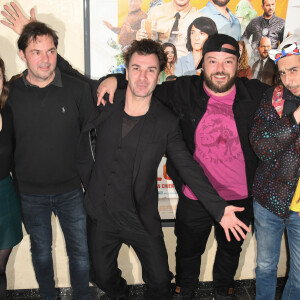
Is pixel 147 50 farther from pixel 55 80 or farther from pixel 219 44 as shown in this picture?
pixel 55 80

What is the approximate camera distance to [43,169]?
2.42m

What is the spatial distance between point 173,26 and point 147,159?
112 centimetres

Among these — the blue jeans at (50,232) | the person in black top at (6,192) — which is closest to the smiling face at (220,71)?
the blue jeans at (50,232)

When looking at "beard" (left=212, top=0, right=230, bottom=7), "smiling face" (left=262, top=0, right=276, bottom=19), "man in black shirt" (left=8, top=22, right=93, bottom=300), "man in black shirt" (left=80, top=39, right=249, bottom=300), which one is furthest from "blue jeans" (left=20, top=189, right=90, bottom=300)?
"smiling face" (left=262, top=0, right=276, bottom=19)

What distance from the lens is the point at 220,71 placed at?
2.40 meters

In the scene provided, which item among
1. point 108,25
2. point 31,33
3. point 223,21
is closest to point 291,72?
point 223,21

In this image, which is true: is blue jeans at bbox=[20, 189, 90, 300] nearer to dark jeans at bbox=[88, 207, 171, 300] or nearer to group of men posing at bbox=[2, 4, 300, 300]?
group of men posing at bbox=[2, 4, 300, 300]

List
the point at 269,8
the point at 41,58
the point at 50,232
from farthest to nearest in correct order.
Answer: the point at 269,8 < the point at 50,232 < the point at 41,58

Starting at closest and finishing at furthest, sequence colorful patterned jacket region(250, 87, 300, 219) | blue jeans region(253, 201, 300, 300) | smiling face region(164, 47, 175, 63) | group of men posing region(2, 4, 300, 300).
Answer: colorful patterned jacket region(250, 87, 300, 219)
group of men posing region(2, 4, 300, 300)
blue jeans region(253, 201, 300, 300)
smiling face region(164, 47, 175, 63)

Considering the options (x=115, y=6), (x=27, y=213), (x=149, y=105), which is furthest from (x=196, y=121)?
(x=27, y=213)

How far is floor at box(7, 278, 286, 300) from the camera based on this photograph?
3188 mm

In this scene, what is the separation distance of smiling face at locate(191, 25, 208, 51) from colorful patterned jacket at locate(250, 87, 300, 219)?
74 centimetres

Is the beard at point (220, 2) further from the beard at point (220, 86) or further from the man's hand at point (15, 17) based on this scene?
the man's hand at point (15, 17)

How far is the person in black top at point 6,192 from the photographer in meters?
2.28
